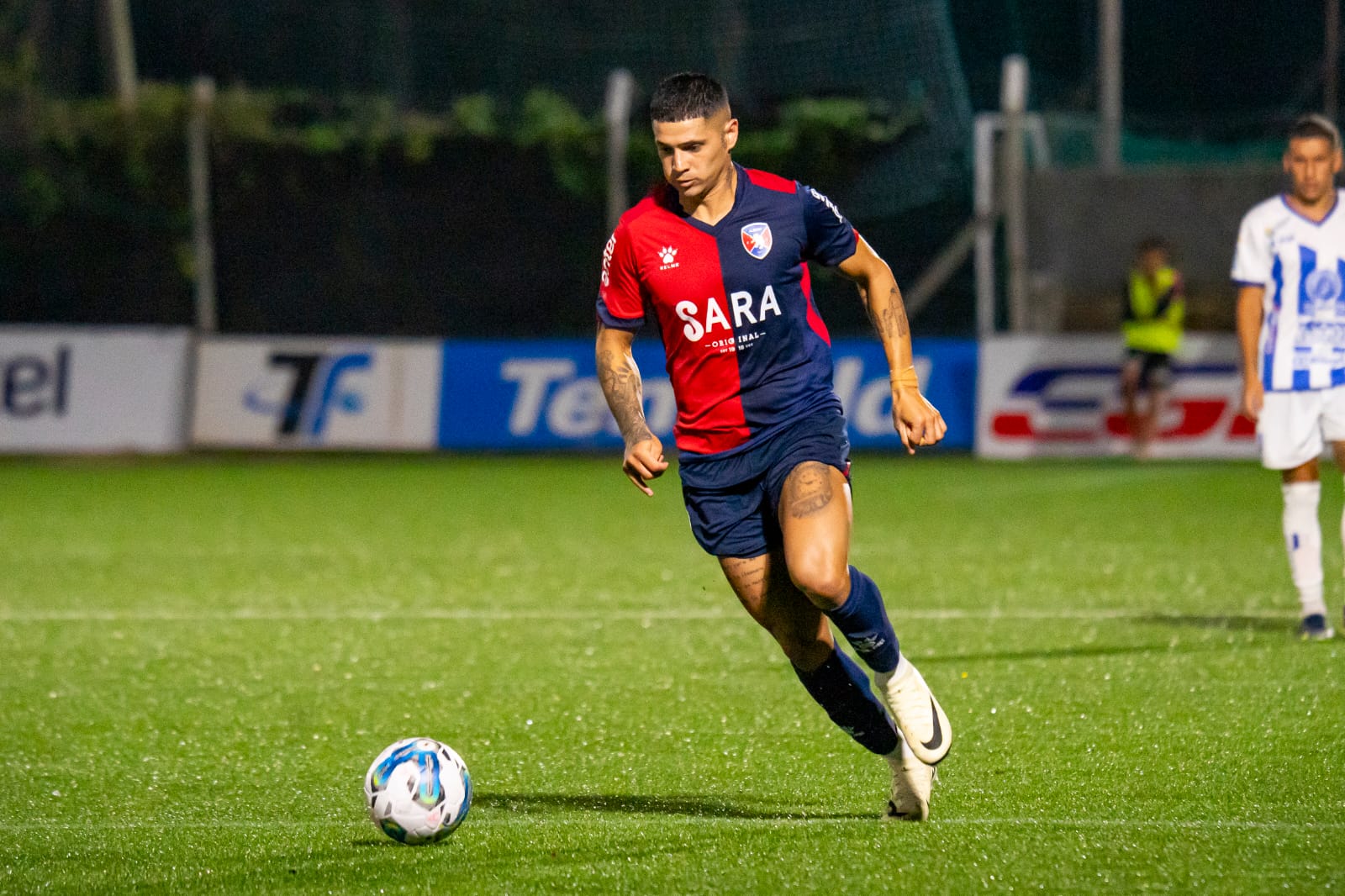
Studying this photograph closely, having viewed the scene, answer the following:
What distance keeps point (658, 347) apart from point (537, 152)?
652cm

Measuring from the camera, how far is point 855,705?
4.91m

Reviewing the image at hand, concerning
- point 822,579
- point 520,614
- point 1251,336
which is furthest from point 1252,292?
point 822,579

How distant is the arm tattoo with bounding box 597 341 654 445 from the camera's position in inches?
195

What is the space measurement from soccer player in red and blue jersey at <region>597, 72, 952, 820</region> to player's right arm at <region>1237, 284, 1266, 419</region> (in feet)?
9.71

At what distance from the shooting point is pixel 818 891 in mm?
4219

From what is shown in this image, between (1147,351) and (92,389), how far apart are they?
9111mm

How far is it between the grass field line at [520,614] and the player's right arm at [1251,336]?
111cm

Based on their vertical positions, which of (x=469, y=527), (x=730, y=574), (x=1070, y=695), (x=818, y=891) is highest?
(x=730, y=574)

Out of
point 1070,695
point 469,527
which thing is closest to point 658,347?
point 469,527

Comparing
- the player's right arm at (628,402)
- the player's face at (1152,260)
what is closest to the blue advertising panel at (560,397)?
the player's face at (1152,260)

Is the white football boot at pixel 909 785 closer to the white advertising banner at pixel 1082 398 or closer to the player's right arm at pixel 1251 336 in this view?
the player's right arm at pixel 1251 336

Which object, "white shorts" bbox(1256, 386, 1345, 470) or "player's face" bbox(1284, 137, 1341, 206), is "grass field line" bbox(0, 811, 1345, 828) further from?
"player's face" bbox(1284, 137, 1341, 206)

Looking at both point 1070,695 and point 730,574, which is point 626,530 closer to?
point 1070,695

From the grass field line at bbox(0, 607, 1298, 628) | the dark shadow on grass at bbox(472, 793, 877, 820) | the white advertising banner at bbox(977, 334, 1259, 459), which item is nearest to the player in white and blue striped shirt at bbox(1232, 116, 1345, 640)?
the grass field line at bbox(0, 607, 1298, 628)
